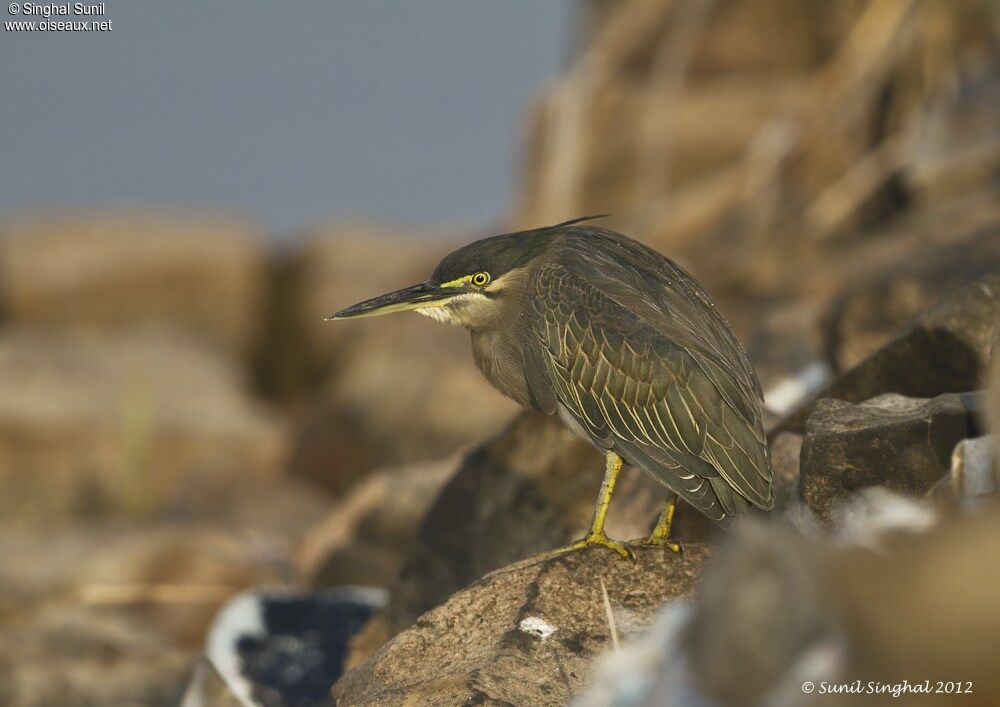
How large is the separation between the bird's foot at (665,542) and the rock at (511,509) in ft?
2.89

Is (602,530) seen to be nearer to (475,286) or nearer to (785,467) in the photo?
Answer: (785,467)

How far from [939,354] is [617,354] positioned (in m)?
1.22

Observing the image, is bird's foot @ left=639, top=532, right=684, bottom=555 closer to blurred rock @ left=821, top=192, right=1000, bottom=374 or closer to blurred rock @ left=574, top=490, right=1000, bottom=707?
blurred rock @ left=821, top=192, right=1000, bottom=374

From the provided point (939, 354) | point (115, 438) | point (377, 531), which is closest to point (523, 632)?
point (939, 354)

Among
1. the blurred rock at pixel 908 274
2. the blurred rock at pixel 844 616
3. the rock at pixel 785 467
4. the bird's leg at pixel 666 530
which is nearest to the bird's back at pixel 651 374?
the bird's leg at pixel 666 530

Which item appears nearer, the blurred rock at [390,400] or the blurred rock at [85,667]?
the blurred rock at [85,667]

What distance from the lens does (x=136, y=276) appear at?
1781 cm

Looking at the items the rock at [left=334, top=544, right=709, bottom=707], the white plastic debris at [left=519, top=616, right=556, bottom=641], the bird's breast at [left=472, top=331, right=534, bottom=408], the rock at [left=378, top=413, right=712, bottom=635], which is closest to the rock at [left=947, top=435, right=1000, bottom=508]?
the rock at [left=334, top=544, right=709, bottom=707]

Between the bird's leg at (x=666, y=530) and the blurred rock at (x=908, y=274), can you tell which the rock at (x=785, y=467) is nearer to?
the bird's leg at (x=666, y=530)

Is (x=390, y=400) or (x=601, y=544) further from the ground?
(x=601, y=544)

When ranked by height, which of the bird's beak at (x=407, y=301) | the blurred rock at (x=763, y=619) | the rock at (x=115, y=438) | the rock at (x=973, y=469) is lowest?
the rock at (x=115, y=438)

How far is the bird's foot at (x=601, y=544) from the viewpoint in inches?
171

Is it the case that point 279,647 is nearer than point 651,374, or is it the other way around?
point 651,374

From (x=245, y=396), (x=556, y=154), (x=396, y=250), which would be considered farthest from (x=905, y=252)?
(x=396, y=250)
